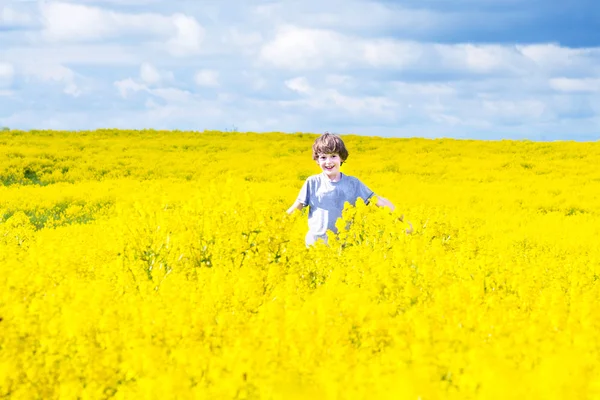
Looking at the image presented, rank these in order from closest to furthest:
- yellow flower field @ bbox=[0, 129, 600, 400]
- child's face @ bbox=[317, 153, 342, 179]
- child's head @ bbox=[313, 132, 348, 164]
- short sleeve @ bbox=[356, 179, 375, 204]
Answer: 1. yellow flower field @ bbox=[0, 129, 600, 400]
2. child's head @ bbox=[313, 132, 348, 164]
3. child's face @ bbox=[317, 153, 342, 179]
4. short sleeve @ bbox=[356, 179, 375, 204]

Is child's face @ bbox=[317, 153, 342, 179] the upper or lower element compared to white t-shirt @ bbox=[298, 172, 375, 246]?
upper

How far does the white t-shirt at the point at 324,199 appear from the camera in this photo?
7219 millimetres

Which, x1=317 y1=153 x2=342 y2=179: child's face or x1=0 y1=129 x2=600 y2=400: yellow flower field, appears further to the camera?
x1=317 y1=153 x2=342 y2=179: child's face

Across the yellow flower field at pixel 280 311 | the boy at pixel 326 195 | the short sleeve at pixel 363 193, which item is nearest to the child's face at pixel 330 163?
the boy at pixel 326 195

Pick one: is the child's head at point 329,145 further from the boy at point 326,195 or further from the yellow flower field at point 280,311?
the yellow flower field at point 280,311

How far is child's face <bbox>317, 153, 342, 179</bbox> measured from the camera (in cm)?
707

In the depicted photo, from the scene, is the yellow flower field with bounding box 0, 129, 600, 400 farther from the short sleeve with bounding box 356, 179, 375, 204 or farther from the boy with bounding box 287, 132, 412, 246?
the short sleeve with bounding box 356, 179, 375, 204

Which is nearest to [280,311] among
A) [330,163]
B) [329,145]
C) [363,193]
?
[329,145]

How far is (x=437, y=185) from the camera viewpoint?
20.5m

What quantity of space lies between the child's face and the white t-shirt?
0.33ft

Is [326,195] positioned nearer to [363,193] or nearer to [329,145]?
[363,193]

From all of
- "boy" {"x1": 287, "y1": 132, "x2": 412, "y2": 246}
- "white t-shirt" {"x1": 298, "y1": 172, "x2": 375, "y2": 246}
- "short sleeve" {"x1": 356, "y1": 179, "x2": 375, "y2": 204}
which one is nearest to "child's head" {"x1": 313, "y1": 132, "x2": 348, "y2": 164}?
"boy" {"x1": 287, "y1": 132, "x2": 412, "y2": 246}

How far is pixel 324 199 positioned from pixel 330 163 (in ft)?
1.30

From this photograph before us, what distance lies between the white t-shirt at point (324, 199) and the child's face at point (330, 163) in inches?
4.0
